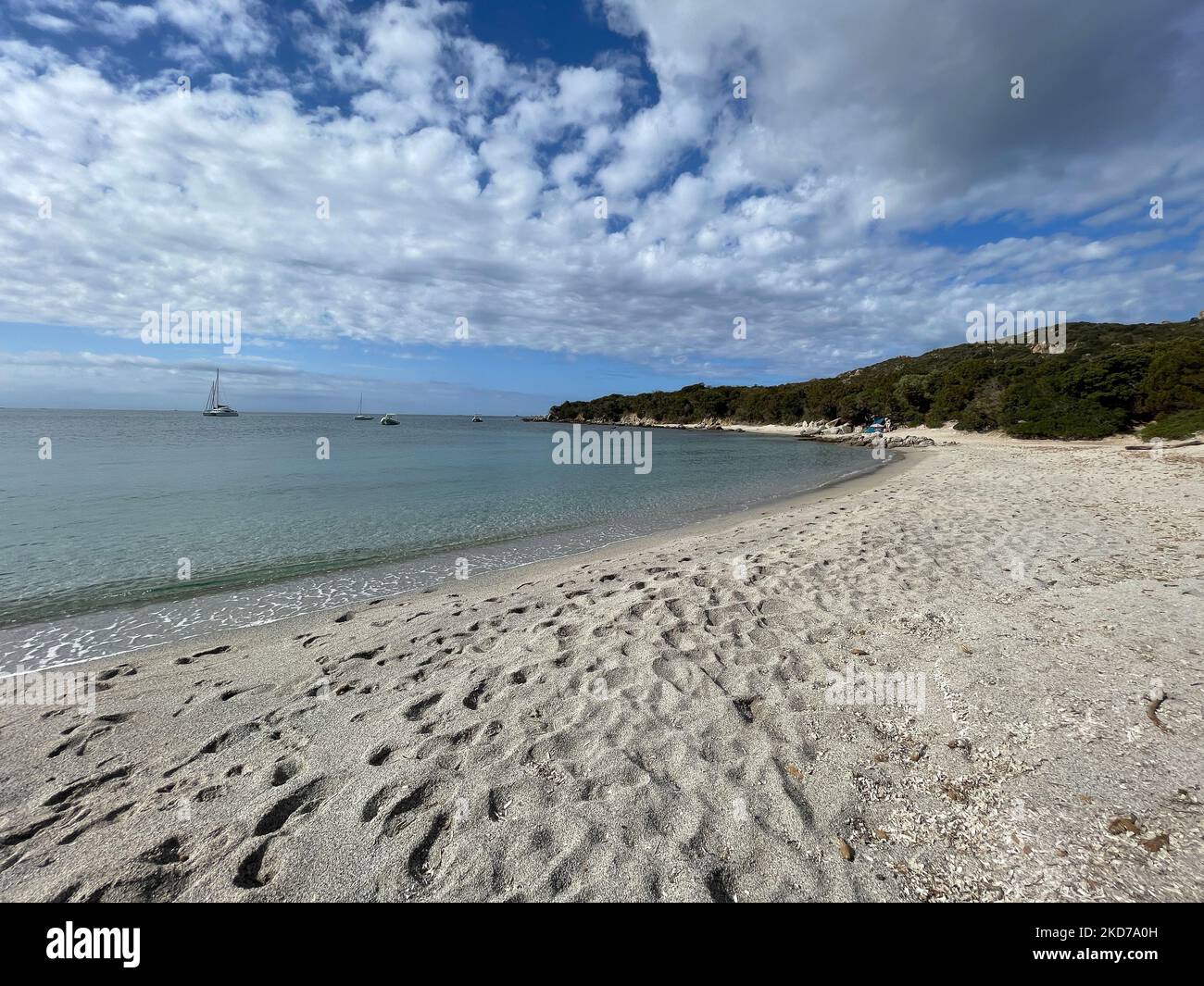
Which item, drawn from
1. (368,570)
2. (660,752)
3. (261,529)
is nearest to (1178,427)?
(660,752)

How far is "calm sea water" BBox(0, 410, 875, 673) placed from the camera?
26.6 feet

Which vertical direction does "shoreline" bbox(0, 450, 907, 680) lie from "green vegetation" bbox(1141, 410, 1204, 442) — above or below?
below

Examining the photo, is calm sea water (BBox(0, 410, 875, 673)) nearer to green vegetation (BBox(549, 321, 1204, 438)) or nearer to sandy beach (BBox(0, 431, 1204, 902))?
sandy beach (BBox(0, 431, 1204, 902))

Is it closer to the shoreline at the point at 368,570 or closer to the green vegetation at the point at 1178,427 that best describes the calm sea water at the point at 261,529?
the shoreline at the point at 368,570

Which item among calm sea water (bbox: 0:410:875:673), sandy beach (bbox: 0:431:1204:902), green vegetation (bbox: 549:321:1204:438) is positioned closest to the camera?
sandy beach (bbox: 0:431:1204:902)

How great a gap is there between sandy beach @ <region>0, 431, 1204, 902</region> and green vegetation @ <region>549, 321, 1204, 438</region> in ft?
144

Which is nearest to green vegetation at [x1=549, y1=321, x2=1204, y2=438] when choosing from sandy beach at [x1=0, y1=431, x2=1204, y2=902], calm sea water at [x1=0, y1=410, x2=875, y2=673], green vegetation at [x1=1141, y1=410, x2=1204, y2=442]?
green vegetation at [x1=1141, y1=410, x2=1204, y2=442]

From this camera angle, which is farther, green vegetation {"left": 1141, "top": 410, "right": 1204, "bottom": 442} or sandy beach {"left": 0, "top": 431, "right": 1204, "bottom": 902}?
green vegetation {"left": 1141, "top": 410, "right": 1204, "bottom": 442}

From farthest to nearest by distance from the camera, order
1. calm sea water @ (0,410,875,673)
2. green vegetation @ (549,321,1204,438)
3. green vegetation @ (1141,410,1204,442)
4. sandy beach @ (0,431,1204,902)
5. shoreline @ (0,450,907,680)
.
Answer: green vegetation @ (549,321,1204,438), green vegetation @ (1141,410,1204,442), calm sea water @ (0,410,875,673), shoreline @ (0,450,907,680), sandy beach @ (0,431,1204,902)

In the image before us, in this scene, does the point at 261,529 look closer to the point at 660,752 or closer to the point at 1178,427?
the point at 660,752
